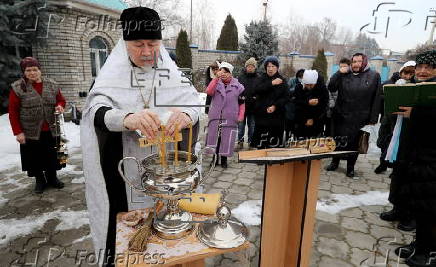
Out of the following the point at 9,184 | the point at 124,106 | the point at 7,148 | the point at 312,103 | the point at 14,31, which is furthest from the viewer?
the point at 14,31

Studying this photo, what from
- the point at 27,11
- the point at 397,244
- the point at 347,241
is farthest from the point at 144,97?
the point at 27,11

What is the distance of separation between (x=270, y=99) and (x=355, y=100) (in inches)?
59.7

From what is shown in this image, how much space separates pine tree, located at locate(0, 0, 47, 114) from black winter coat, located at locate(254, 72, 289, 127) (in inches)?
241

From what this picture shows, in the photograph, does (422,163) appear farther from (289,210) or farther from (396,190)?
(289,210)

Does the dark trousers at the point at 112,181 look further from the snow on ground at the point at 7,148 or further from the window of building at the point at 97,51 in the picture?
the window of building at the point at 97,51

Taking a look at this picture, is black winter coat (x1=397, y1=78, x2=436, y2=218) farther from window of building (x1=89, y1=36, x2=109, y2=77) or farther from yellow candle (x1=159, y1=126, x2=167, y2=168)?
window of building (x1=89, y1=36, x2=109, y2=77)

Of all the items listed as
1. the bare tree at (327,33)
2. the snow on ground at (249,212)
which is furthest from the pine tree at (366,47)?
the snow on ground at (249,212)

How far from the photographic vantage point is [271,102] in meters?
5.61

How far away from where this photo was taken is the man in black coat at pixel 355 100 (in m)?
4.71

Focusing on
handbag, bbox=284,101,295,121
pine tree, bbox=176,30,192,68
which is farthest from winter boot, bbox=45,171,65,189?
pine tree, bbox=176,30,192,68

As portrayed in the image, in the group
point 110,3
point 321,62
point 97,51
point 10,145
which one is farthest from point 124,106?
point 321,62

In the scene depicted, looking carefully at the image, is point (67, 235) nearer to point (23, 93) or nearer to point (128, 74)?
point (23, 93)

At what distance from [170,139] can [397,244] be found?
3.13m

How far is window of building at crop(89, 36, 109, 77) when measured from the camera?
9.97 m
